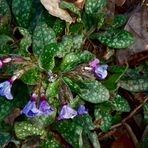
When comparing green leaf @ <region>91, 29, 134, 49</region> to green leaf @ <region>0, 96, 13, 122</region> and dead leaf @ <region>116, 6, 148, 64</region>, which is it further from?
green leaf @ <region>0, 96, 13, 122</region>

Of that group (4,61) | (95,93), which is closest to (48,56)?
(4,61)

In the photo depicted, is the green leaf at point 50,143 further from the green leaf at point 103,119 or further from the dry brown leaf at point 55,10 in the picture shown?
the dry brown leaf at point 55,10

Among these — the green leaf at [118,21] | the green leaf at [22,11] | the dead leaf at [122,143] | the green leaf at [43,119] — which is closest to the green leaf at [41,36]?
the green leaf at [22,11]

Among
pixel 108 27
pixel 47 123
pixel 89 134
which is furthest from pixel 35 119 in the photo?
pixel 108 27

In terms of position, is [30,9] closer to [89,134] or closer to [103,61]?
[103,61]

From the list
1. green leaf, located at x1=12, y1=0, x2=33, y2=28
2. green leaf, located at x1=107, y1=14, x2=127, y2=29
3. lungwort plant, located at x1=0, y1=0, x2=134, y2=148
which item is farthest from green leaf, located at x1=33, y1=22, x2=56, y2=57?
green leaf, located at x1=107, y1=14, x2=127, y2=29
